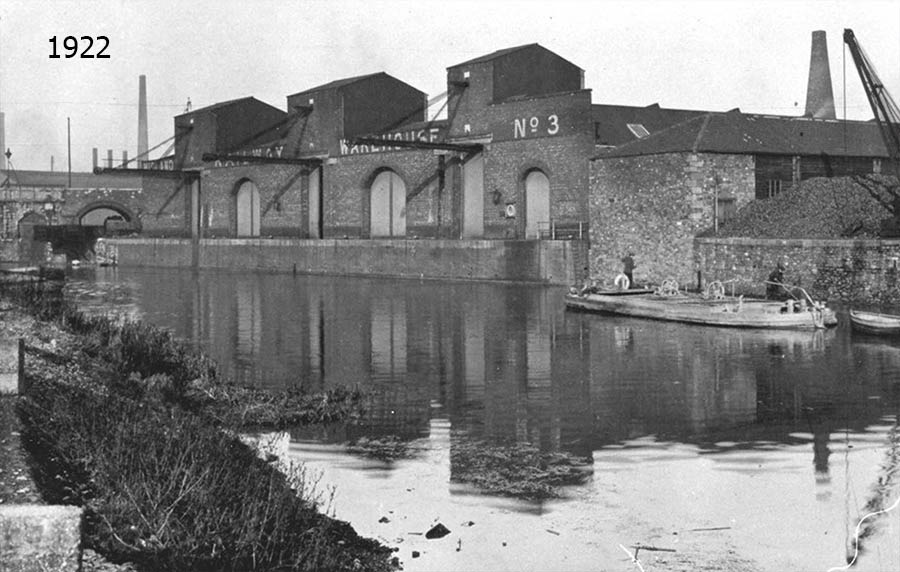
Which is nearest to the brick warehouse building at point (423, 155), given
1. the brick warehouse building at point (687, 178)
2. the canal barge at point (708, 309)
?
the brick warehouse building at point (687, 178)

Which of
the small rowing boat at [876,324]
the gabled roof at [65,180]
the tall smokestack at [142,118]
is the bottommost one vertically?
the small rowing boat at [876,324]

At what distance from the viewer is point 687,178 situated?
94.0ft

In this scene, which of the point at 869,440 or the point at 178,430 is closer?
the point at 178,430

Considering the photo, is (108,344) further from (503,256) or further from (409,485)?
(503,256)

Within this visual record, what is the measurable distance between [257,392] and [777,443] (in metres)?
5.33

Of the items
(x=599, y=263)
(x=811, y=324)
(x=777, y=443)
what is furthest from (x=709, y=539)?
(x=599, y=263)

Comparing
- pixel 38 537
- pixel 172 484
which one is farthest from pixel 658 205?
pixel 38 537

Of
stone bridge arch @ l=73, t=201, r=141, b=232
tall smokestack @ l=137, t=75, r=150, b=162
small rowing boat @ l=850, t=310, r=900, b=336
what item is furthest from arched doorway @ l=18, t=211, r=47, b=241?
small rowing boat @ l=850, t=310, r=900, b=336

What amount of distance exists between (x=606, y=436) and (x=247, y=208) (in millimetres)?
41143

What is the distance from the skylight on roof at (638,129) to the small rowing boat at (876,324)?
16266 mm

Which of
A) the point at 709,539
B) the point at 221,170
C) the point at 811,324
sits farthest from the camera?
the point at 221,170

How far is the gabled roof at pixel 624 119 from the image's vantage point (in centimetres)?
3328

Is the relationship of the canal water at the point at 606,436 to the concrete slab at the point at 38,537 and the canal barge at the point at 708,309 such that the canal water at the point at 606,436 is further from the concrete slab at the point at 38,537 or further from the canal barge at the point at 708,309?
the concrete slab at the point at 38,537

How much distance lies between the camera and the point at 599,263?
103ft
